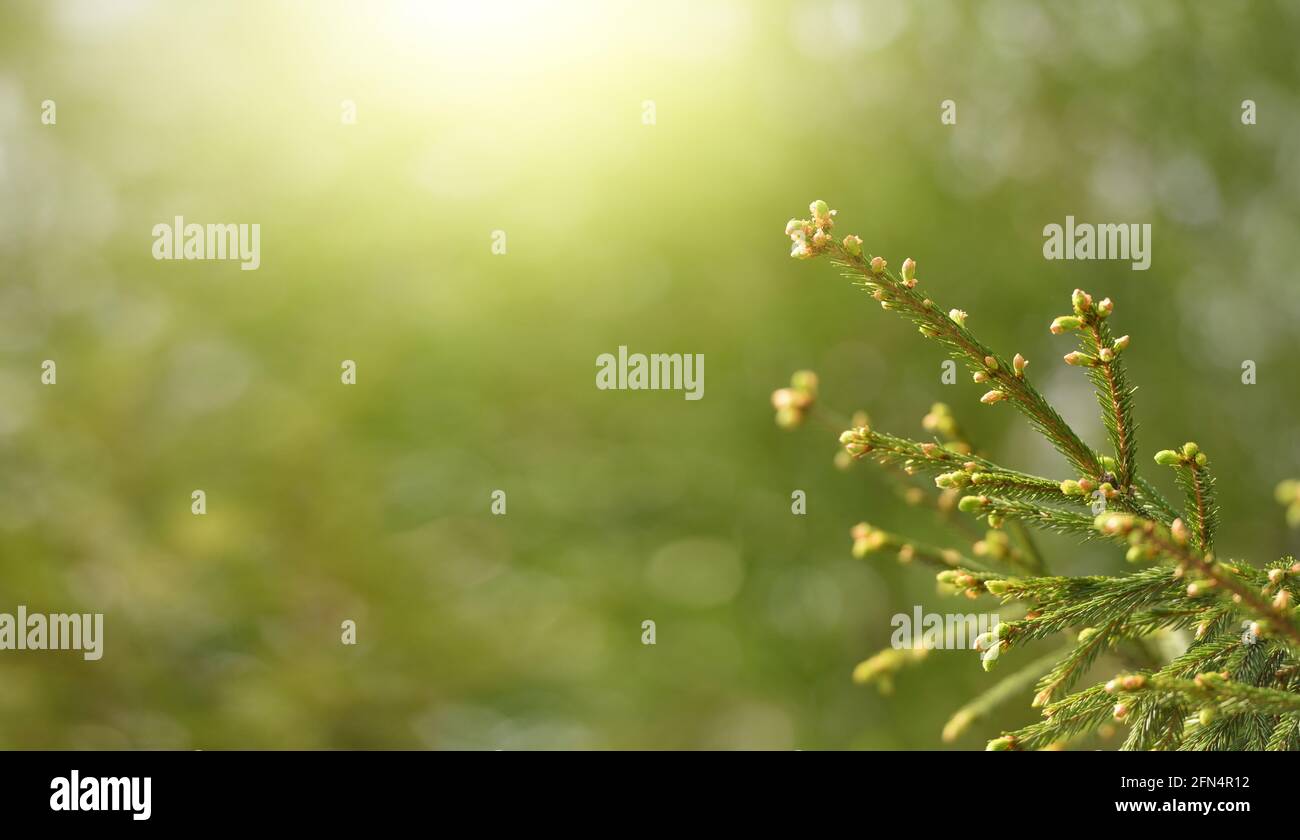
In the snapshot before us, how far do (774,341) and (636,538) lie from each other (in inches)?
43.4

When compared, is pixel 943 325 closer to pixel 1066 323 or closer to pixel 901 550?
pixel 1066 323

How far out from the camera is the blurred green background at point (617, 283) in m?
4.00

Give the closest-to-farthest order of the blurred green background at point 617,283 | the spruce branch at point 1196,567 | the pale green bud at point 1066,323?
Result: the spruce branch at point 1196,567
the pale green bud at point 1066,323
the blurred green background at point 617,283

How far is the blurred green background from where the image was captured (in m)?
4.00

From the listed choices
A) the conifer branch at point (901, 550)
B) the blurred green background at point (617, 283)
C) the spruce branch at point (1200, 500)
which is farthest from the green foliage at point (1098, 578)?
the blurred green background at point (617, 283)

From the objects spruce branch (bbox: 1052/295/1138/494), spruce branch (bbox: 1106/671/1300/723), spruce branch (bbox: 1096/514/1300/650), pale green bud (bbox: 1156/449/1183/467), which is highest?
spruce branch (bbox: 1052/295/1138/494)

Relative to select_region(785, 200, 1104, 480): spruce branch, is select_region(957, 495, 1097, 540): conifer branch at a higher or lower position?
lower

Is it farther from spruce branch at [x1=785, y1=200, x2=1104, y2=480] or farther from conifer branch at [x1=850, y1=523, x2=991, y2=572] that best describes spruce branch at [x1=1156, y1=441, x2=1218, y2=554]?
conifer branch at [x1=850, y1=523, x2=991, y2=572]

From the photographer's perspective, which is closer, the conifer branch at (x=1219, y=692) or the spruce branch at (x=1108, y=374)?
the conifer branch at (x=1219, y=692)

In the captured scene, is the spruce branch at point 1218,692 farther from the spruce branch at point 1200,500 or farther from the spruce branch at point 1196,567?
the spruce branch at point 1200,500

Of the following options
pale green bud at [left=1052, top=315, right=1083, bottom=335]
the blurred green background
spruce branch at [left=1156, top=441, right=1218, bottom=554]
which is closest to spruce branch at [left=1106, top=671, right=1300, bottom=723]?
spruce branch at [left=1156, top=441, right=1218, bottom=554]

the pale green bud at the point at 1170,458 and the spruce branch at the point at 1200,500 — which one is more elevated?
the pale green bud at the point at 1170,458

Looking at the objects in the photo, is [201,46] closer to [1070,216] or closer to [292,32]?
[292,32]
